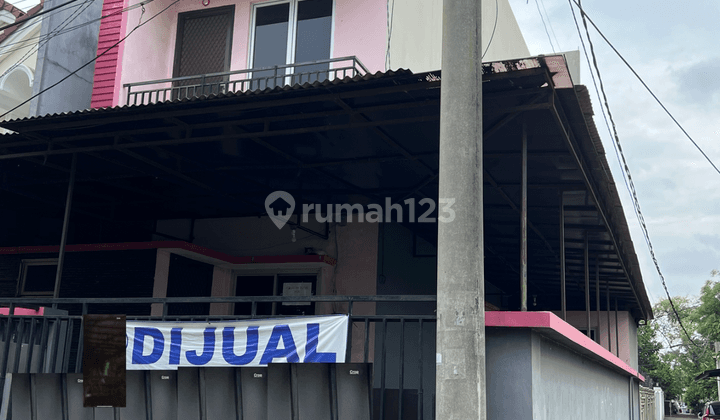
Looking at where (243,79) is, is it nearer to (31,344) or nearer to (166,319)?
(166,319)

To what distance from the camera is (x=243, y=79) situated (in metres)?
12.4

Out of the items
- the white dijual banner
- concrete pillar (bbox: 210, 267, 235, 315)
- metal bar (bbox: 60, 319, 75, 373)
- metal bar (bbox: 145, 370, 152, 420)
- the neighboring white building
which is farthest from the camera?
the neighboring white building

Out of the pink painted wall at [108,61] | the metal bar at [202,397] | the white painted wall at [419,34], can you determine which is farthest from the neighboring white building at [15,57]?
the metal bar at [202,397]

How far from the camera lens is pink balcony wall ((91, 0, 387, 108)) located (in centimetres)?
1218

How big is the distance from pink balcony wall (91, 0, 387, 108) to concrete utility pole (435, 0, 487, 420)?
7090 millimetres

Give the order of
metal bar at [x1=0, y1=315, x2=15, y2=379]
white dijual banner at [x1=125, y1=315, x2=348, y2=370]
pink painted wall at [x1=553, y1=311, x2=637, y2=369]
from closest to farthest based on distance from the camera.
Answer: white dijual banner at [x1=125, y1=315, x2=348, y2=370] < metal bar at [x1=0, y1=315, x2=15, y2=379] < pink painted wall at [x1=553, y1=311, x2=637, y2=369]

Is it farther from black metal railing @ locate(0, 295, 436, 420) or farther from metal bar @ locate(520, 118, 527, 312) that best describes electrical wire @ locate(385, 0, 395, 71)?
metal bar @ locate(520, 118, 527, 312)

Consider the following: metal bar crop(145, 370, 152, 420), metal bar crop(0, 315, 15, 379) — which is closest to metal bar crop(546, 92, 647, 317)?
metal bar crop(145, 370, 152, 420)

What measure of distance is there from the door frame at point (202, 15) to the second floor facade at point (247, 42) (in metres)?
0.02

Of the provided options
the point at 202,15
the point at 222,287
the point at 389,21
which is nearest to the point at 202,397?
the point at 222,287

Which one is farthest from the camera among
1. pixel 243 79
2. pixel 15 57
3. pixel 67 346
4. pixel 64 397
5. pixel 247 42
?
pixel 15 57

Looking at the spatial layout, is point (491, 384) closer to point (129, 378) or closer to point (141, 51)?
point (129, 378)

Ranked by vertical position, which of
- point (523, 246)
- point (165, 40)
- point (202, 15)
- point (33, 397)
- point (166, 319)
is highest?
point (202, 15)

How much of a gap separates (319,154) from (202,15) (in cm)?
628
